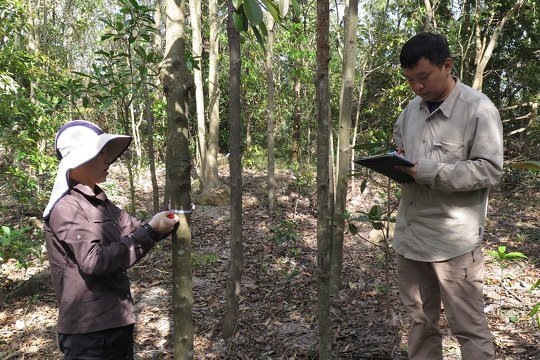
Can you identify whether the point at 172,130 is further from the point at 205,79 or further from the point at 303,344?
the point at 205,79

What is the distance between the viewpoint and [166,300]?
4691 millimetres

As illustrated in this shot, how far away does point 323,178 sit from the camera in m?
2.75

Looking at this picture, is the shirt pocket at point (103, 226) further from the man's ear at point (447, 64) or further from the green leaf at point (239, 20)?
the man's ear at point (447, 64)

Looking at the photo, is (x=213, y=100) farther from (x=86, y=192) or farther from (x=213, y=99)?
(x=86, y=192)

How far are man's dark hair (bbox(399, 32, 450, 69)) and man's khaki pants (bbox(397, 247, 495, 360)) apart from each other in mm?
1076

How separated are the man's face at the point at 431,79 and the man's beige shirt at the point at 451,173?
0.20ft

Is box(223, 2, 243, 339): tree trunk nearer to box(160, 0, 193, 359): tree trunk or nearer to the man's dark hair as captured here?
box(160, 0, 193, 359): tree trunk

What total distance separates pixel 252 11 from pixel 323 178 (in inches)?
64.4

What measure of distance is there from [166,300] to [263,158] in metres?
11.6

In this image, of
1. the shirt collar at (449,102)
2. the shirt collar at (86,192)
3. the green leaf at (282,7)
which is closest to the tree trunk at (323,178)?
the shirt collar at (449,102)

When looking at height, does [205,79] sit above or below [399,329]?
above

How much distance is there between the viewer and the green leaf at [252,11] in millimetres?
1256

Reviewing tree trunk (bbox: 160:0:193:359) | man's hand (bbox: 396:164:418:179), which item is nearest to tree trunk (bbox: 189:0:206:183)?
tree trunk (bbox: 160:0:193:359)

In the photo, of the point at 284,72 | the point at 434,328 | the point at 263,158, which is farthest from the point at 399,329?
the point at 284,72
